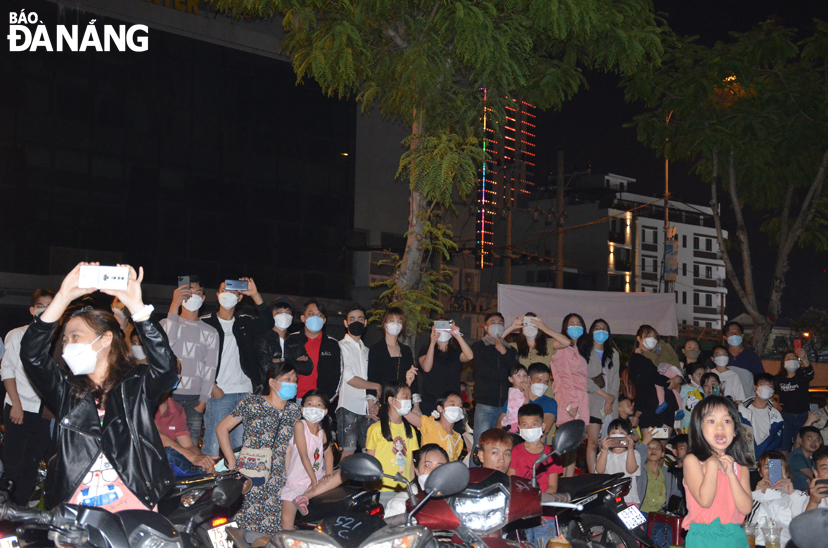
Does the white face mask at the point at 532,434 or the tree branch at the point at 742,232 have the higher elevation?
the tree branch at the point at 742,232

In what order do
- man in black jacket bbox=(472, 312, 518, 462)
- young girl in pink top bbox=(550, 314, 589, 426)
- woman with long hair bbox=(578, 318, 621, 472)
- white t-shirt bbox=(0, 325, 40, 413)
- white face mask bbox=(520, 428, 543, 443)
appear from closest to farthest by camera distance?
white face mask bbox=(520, 428, 543, 443)
white t-shirt bbox=(0, 325, 40, 413)
man in black jacket bbox=(472, 312, 518, 462)
young girl in pink top bbox=(550, 314, 589, 426)
woman with long hair bbox=(578, 318, 621, 472)

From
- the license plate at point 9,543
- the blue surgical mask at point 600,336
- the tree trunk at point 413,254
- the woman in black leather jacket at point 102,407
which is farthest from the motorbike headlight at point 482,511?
the tree trunk at point 413,254

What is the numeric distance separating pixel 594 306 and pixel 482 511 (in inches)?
471

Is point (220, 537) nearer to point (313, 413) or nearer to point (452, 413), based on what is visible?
point (313, 413)

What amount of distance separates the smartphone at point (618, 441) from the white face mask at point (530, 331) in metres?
1.88

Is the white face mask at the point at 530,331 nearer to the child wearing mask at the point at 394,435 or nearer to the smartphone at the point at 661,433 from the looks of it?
the smartphone at the point at 661,433

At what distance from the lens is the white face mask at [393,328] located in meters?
9.01

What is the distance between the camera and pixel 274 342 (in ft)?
27.8

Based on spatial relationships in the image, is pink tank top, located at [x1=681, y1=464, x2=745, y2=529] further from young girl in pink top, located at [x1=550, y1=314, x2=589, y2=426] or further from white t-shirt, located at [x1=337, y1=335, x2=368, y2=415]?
white t-shirt, located at [x1=337, y1=335, x2=368, y2=415]

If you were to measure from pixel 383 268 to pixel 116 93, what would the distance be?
382 inches

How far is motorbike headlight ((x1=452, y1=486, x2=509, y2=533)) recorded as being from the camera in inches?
156

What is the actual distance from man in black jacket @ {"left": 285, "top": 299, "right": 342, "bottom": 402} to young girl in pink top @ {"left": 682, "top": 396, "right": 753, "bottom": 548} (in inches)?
189

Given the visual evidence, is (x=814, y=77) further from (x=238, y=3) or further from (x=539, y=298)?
(x=238, y=3)

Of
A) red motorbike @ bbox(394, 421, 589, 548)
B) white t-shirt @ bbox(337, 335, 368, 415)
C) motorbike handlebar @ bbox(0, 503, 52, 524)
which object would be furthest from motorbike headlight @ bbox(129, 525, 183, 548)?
white t-shirt @ bbox(337, 335, 368, 415)
